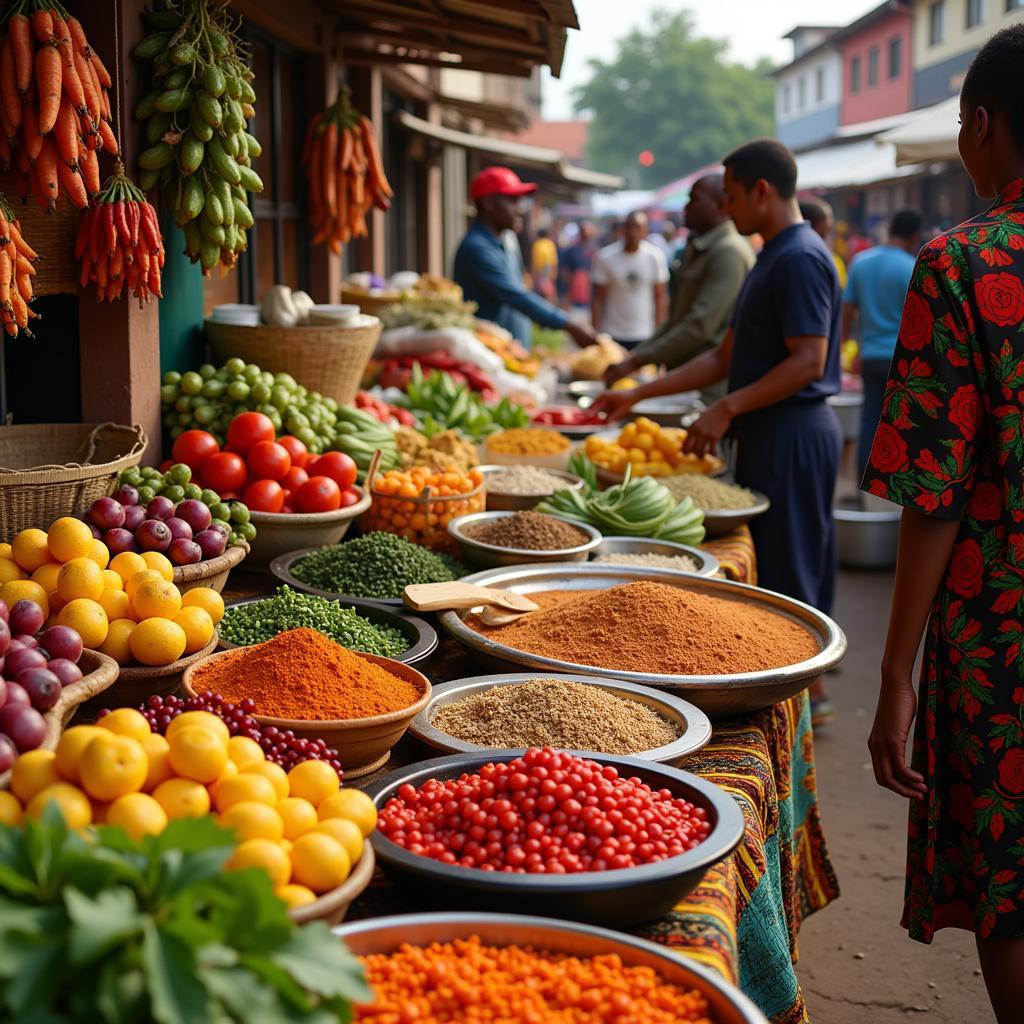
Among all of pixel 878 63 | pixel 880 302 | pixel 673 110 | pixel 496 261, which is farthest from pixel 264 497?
pixel 673 110

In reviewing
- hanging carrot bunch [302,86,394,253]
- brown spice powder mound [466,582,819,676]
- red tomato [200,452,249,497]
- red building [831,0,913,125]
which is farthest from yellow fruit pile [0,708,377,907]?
red building [831,0,913,125]

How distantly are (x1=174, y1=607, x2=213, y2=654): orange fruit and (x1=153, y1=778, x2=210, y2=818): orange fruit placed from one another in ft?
2.48

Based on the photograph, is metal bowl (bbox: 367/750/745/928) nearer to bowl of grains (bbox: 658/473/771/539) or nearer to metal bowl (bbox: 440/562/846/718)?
metal bowl (bbox: 440/562/846/718)

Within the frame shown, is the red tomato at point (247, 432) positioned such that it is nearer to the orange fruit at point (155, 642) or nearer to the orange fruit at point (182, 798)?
the orange fruit at point (155, 642)

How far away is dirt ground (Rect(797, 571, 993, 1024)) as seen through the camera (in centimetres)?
322

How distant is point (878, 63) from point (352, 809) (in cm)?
3683

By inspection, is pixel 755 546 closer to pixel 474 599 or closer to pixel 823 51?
pixel 474 599

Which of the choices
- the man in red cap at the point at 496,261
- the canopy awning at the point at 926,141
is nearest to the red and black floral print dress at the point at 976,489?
the man in red cap at the point at 496,261

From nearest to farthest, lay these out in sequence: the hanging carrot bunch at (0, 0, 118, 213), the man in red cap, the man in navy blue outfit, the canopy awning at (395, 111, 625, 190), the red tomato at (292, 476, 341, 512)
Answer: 1. the hanging carrot bunch at (0, 0, 118, 213)
2. the red tomato at (292, 476, 341, 512)
3. the man in navy blue outfit
4. the man in red cap
5. the canopy awning at (395, 111, 625, 190)

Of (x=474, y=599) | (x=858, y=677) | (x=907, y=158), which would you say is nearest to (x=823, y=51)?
(x=907, y=158)

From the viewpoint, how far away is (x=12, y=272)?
2.53 m

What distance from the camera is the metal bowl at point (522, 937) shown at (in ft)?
4.58

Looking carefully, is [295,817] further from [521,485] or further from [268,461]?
[521,485]

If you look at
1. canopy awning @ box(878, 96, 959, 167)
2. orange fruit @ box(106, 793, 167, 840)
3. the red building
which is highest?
the red building
